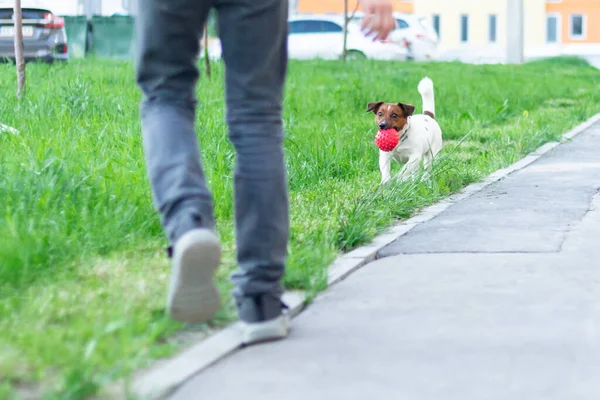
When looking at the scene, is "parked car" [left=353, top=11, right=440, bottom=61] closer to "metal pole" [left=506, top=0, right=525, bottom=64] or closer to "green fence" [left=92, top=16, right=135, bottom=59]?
"metal pole" [left=506, top=0, right=525, bottom=64]

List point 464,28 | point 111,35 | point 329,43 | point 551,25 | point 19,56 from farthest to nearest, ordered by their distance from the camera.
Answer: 1. point 551,25
2. point 464,28
3. point 329,43
4. point 111,35
5. point 19,56

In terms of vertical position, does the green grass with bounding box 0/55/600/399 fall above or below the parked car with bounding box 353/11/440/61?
below

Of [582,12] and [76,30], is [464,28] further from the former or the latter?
[76,30]

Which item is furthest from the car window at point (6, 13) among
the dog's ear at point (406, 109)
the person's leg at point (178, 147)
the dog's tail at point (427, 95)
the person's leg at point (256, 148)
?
the person's leg at point (256, 148)

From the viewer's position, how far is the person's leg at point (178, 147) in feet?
10.4

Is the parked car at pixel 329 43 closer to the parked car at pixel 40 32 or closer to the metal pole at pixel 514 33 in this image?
the metal pole at pixel 514 33

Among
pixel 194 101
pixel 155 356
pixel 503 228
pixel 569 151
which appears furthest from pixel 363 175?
pixel 155 356

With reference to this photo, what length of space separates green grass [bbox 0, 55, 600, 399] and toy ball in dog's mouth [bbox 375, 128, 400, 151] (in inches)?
8.8

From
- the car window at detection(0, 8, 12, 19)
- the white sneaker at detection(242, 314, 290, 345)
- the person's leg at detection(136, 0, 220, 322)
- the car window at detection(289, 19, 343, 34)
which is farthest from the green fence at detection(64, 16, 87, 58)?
the white sneaker at detection(242, 314, 290, 345)

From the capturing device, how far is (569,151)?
9172 mm

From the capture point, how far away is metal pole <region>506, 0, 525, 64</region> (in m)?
29.5

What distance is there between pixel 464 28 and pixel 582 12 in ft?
18.5

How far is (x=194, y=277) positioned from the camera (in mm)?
3164

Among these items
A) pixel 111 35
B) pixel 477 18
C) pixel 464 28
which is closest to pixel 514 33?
pixel 111 35
